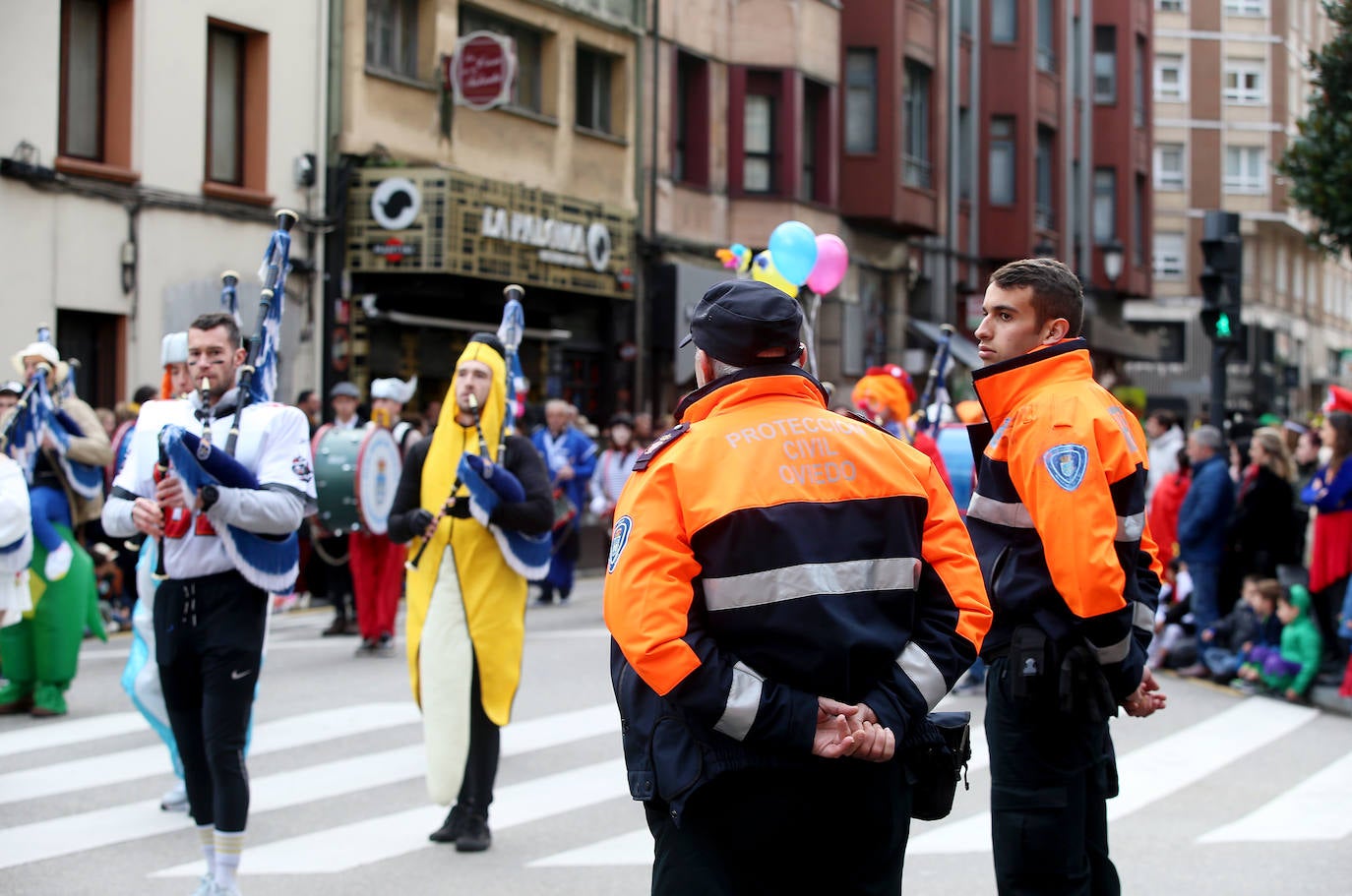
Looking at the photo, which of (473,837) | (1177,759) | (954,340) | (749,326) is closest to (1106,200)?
(954,340)

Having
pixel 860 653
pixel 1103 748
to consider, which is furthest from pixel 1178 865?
pixel 860 653

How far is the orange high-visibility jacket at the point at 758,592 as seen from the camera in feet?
11.0

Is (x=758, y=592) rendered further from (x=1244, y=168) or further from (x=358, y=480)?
(x=1244, y=168)

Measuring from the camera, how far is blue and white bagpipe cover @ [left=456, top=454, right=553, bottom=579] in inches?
Answer: 279

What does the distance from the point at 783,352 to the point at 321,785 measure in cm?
528

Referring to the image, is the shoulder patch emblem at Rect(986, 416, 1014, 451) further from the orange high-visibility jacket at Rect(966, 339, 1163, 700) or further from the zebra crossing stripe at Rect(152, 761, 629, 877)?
the zebra crossing stripe at Rect(152, 761, 629, 877)

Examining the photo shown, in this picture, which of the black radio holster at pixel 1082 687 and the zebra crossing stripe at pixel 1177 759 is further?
the zebra crossing stripe at pixel 1177 759

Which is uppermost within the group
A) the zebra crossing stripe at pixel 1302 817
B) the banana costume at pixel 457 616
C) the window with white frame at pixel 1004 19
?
the window with white frame at pixel 1004 19

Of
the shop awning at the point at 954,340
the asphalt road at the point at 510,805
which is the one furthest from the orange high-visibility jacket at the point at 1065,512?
the shop awning at the point at 954,340

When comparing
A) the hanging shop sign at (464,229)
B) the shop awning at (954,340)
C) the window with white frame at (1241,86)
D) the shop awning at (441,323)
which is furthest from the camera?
the window with white frame at (1241,86)

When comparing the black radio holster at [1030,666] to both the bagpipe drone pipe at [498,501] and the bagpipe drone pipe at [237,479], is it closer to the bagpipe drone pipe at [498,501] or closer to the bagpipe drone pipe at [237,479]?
the bagpipe drone pipe at [237,479]

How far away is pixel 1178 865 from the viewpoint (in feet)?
22.9

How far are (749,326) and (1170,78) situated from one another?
5803cm

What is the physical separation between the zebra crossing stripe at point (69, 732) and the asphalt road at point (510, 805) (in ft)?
0.07
